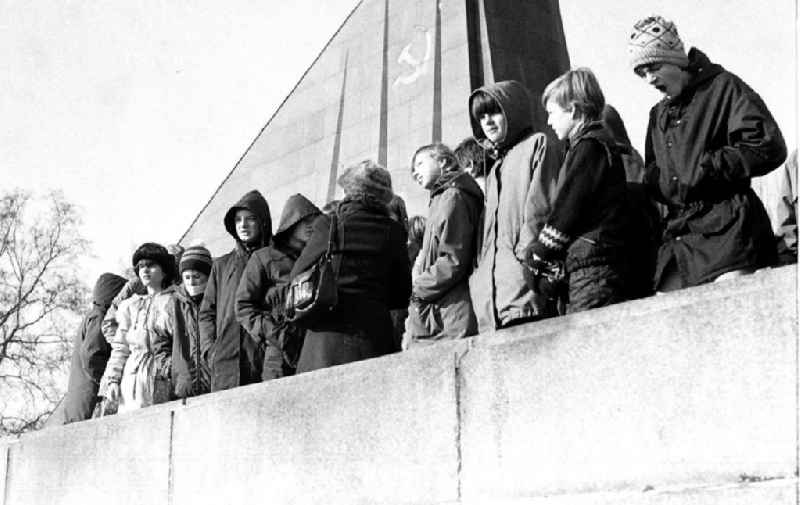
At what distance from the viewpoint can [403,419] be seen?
17.7 feet

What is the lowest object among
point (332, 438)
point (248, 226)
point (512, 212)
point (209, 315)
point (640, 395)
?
point (640, 395)

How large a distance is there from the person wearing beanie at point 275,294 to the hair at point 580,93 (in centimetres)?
207

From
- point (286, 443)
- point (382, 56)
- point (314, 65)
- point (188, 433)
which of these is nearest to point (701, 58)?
point (286, 443)

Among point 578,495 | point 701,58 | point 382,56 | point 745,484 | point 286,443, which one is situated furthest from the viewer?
point 382,56

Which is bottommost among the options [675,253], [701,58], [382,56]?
[675,253]

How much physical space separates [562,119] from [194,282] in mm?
3596

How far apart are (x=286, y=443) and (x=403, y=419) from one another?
0.90 metres

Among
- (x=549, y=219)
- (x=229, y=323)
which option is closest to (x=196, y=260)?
(x=229, y=323)

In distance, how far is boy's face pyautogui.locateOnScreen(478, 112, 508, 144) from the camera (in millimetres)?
5539

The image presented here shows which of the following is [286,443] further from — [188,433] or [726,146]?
[726,146]

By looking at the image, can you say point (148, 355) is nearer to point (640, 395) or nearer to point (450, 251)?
point (450, 251)

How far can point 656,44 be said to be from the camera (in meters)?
4.80

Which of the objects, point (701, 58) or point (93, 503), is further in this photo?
point (93, 503)

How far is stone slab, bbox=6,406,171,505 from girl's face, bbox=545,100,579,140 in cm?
302
